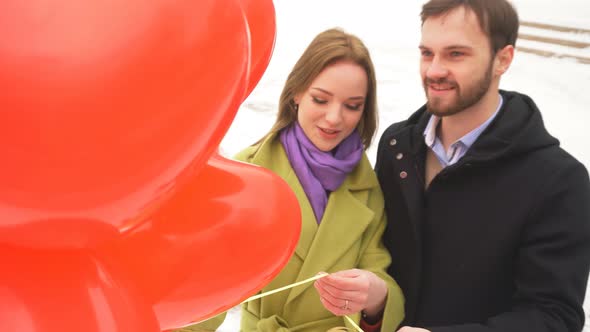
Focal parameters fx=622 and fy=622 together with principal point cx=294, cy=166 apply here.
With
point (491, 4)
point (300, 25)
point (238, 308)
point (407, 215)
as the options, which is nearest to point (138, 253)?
point (407, 215)

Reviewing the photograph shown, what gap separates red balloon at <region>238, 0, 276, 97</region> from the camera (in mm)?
935

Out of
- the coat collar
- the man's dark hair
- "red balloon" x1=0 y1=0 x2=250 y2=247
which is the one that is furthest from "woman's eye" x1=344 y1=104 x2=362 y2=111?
"red balloon" x1=0 y1=0 x2=250 y2=247

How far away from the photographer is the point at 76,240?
26.0 inches

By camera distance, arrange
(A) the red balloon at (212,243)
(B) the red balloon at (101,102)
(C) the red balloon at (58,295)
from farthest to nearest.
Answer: (A) the red balloon at (212,243), (C) the red balloon at (58,295), (B) the red balloon at (101,102)

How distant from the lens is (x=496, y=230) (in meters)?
1.36

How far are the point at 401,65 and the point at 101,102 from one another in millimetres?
5025

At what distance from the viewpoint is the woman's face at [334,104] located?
4.58 feet

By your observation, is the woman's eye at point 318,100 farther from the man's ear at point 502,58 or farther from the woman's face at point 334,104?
the man's ear at point 502,58

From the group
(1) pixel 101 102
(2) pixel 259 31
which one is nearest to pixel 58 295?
(1) pixel 101 102

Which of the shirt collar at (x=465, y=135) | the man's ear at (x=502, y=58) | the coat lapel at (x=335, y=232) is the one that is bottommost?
the coat lapel at (x=335, y=232)

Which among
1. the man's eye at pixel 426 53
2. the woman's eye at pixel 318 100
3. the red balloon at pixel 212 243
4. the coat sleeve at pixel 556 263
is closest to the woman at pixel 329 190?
the woman's eye at pixel 318 100

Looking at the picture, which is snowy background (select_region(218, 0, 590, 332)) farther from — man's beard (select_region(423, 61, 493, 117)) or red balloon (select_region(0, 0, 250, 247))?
red balloon (select_region(0, 0, 250, 247))

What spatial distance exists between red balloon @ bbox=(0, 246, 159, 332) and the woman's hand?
1.99 ft

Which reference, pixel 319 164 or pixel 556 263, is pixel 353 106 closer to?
pixel 319 164
